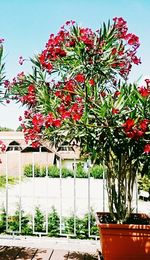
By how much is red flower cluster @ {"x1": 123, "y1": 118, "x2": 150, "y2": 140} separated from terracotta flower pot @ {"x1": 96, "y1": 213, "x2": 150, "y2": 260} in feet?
2.40

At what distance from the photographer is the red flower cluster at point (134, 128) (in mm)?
2289

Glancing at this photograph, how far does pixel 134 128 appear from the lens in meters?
2.32

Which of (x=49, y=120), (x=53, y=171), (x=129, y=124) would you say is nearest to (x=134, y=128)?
(x=129, y=124)

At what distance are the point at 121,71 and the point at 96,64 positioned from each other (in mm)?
331

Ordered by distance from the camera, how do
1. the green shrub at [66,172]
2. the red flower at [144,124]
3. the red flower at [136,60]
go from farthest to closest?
the green shrub at [66,172], the red flower at [136,60], the red flower at [144,124]

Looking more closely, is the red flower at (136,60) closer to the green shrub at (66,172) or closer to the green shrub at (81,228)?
the green shrub at (81,228)

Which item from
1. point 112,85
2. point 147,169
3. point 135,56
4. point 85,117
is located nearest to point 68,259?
point 147,169

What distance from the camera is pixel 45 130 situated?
8.98 feet

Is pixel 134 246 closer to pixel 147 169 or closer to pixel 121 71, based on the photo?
pixel 147 169

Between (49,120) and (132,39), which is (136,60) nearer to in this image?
(132,39)

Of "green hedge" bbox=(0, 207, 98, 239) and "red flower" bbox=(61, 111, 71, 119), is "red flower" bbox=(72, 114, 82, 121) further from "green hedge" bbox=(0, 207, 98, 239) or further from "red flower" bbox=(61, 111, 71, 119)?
"green hedge" bbox=(0, 207, 98, 239)

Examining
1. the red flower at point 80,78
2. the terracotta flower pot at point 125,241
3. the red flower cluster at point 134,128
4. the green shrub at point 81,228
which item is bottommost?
the green shrub at point 81,228

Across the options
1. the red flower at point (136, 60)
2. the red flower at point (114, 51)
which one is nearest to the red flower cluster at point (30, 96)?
the red flower at point (114, 51)

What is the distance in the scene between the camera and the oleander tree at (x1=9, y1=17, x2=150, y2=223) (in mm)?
2377
